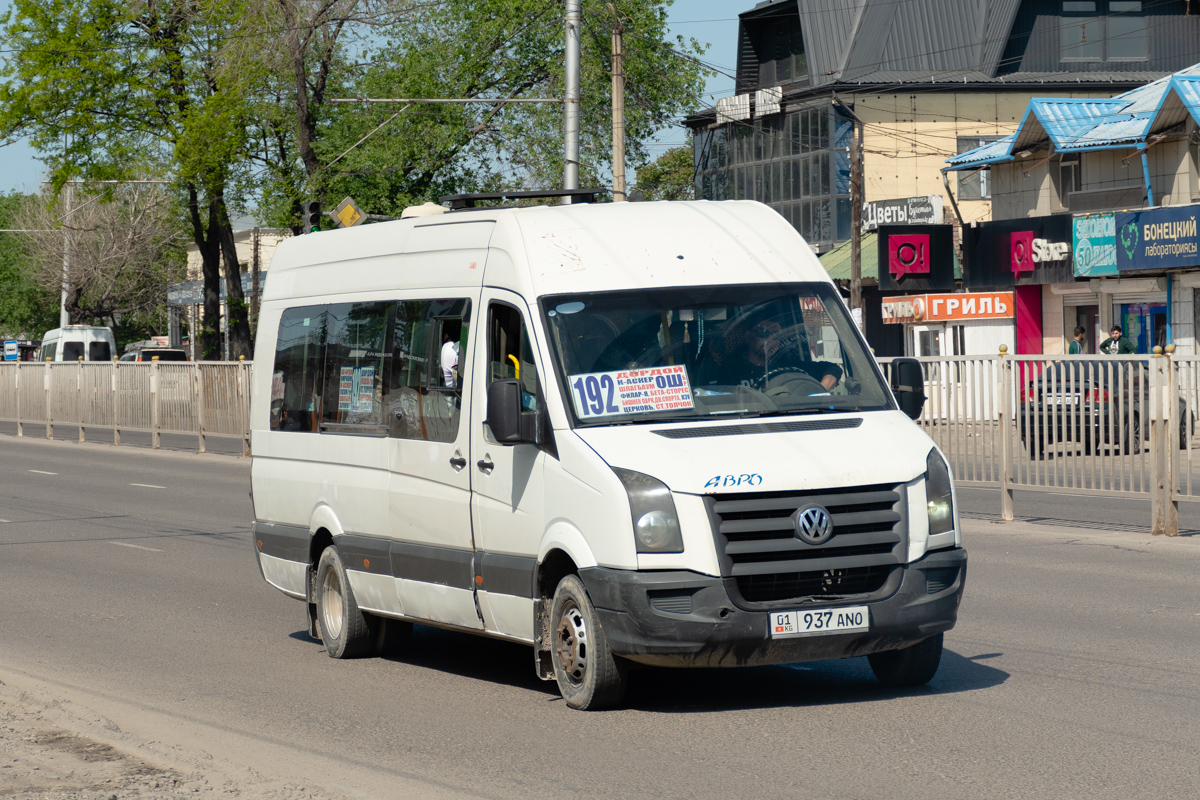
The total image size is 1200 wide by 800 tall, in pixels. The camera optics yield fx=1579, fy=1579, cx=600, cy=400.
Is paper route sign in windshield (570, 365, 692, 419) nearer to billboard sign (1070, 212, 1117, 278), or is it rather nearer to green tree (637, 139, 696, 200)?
billboard sign (1070, 212, 1117, 278)

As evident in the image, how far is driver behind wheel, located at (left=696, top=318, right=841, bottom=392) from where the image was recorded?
24.1ft

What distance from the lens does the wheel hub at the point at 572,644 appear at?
6938mm

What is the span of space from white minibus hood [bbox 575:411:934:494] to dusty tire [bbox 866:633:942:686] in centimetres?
93

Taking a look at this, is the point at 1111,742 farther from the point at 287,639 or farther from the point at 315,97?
the point at 315,97

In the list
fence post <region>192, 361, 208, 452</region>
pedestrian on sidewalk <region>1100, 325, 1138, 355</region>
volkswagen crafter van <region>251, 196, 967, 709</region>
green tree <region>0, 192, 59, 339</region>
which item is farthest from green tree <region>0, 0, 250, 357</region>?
green tree <region>0, 192, 59, 339</region>

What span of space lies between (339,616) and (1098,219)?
27.8m

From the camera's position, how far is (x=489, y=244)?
791cm

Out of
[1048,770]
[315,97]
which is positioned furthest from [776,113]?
[1048,770]

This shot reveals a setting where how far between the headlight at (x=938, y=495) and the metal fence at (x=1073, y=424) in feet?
23.1

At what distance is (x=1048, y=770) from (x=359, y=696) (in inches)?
138

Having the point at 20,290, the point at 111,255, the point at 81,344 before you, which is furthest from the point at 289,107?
the point at 20,290

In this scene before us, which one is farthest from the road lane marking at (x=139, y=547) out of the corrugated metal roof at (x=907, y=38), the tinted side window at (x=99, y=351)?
the tinted side window at (x=99, y=351)

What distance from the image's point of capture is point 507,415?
7078mm

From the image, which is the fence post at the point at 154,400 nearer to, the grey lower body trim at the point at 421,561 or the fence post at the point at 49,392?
the fence post at the point at 49,392
